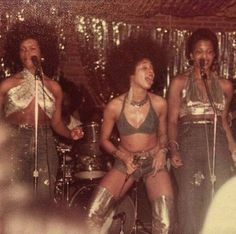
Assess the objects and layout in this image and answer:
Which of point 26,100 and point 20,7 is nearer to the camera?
point 26,100

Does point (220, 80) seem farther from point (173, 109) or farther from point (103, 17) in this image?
point (103, 17)

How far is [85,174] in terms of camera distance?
9156mm

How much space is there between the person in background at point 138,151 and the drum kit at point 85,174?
5.10ft

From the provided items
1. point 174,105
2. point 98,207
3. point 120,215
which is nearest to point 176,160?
point 174,105

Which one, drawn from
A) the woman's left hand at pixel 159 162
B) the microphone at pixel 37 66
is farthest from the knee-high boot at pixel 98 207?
the microphone at pixel 37 66

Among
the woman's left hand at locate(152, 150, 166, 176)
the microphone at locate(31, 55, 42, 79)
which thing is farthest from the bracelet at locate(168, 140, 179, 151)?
the microphone at locate(31, 55, 42, 79)

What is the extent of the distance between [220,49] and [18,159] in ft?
14.4

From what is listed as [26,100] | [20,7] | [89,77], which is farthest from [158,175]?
[20,7]

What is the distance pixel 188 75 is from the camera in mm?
7508

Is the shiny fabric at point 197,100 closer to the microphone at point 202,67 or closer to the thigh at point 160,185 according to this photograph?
the microphone at point 202,67

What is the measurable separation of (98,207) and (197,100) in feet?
5.01

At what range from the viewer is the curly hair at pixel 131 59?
8.27 m

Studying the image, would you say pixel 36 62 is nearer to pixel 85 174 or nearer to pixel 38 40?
pixel 85 174

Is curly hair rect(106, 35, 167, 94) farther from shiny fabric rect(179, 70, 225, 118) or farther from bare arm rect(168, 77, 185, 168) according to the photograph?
shiny fabric rect(179, 70, 225, 118)
